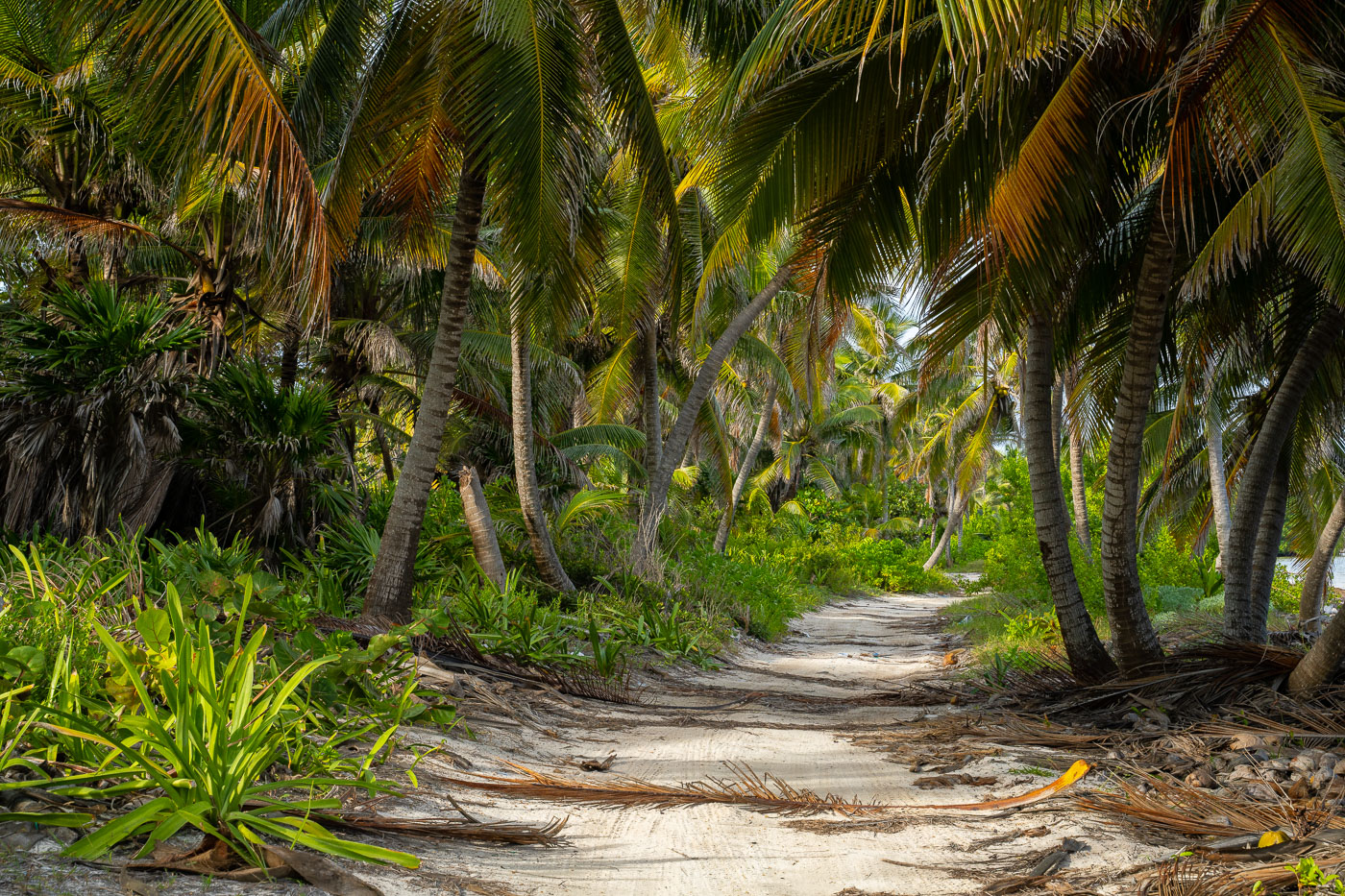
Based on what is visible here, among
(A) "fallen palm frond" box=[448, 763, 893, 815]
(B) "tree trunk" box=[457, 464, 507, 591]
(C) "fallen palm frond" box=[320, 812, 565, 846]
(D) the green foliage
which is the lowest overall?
(A) "fallen palm frond" box=[448, 763, 893, 815]

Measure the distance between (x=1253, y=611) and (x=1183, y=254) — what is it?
2.40m

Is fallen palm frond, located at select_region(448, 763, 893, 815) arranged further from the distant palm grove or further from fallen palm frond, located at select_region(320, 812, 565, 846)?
the distant palm grove

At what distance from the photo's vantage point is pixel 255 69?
190 inches

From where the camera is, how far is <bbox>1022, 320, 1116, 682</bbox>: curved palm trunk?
520cm

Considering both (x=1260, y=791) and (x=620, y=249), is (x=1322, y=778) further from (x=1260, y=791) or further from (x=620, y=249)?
(x=620, y=249)

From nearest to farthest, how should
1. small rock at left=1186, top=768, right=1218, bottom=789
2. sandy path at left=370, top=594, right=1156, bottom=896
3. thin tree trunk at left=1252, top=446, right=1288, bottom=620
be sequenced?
sandy path at left=370, top=594, right=1156, bottom=896
small rock at left=1186, top=768, right=1218, bottom=789
thin tree trunk at left=1252, top=446, right=1288, bottom=620

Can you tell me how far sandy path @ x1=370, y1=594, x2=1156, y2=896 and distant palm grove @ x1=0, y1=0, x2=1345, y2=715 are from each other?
Result: 931 mm

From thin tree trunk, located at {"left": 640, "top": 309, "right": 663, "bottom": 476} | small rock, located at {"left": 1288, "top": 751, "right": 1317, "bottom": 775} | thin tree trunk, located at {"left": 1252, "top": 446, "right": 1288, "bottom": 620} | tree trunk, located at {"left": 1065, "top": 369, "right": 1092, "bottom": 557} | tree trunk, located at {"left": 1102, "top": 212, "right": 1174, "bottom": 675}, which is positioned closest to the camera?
small rock, located at {"left": 1288, "top": 751, "right": 1317, "bottom": 775}

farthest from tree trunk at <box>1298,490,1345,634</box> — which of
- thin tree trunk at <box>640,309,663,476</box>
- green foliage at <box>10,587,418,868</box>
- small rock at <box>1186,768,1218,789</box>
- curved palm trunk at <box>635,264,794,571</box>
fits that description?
green foliage at <box>10,587,418,868</box>

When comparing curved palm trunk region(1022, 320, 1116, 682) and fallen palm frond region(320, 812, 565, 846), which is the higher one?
curved palm trunk region(1022, 320, 1116, 682)

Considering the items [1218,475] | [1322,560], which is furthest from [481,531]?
[1218,475]

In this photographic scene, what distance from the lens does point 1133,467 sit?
495 cm

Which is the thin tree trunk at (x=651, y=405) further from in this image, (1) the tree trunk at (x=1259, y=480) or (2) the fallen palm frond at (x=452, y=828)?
(2) the fallen palm frond at (x=452, y=828)

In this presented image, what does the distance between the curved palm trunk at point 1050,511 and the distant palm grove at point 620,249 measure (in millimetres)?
25
